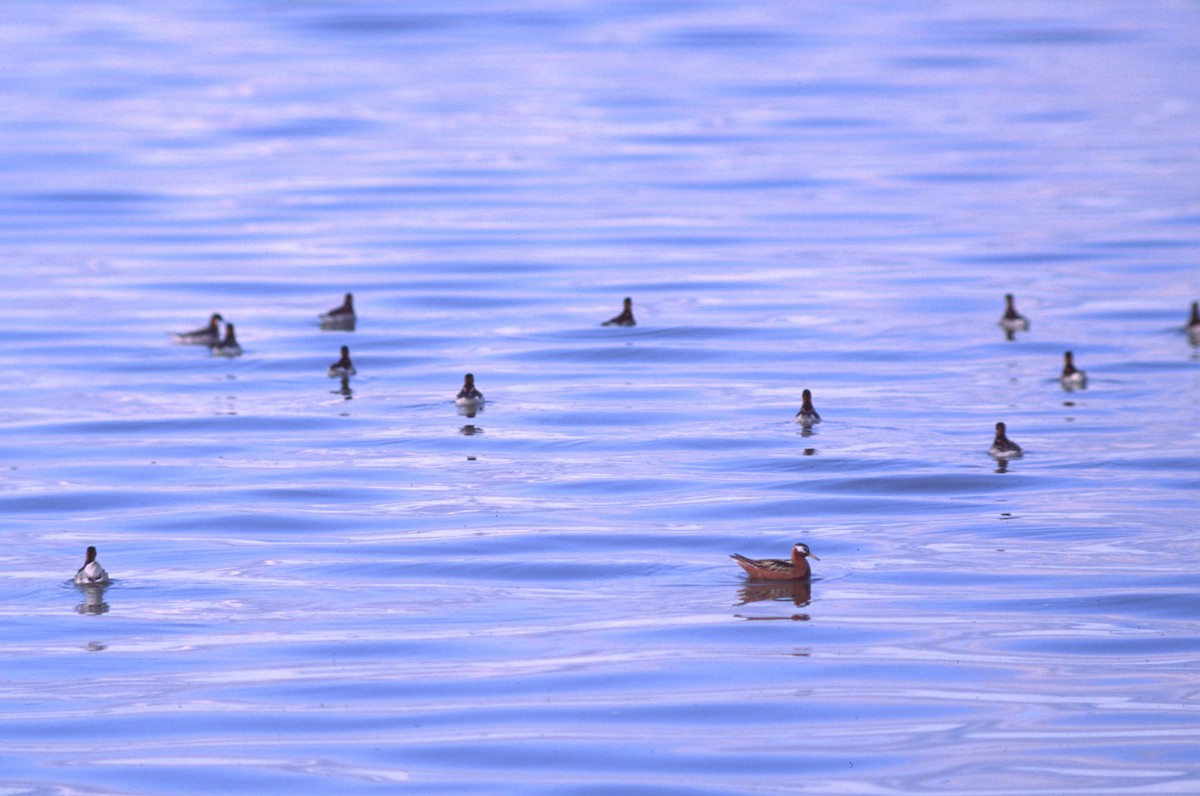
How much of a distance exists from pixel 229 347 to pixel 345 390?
378 cm

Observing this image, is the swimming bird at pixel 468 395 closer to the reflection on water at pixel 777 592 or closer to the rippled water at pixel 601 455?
the rippled water at pixel 601 455

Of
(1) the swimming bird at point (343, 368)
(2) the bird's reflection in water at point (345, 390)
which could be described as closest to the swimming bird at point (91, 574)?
(2) the bird's reflection in water at point (345, 390)

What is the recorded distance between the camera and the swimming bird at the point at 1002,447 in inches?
974

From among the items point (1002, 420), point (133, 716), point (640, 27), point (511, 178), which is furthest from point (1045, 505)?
point (640, 27)

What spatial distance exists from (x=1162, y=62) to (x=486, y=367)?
52.4 m

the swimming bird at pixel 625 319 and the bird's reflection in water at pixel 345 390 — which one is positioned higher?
the swimming bird at pixel 625 319

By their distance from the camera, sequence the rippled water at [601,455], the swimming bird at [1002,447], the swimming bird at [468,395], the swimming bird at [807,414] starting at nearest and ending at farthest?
the rippled water at [601,455]
the swimming bird at [1002,447]
the swimming bird at [807,414]
the swimming bird at [468,395]

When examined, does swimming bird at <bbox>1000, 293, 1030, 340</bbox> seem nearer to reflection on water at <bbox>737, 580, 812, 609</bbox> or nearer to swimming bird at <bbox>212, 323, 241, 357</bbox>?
swimming bird at <bbox>212, 323, 241, 357</bbox>

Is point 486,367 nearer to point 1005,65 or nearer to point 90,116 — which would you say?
point 90,116

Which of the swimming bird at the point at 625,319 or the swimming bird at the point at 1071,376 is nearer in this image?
the swimming bird at the point at 1071,376

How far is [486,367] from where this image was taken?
107 ft

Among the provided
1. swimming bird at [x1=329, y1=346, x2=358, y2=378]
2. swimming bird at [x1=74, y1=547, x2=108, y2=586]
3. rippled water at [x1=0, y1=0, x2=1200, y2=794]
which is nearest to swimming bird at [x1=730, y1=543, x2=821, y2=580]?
rippled water at [x1=0, y1=0, x2=1200, y2=794]

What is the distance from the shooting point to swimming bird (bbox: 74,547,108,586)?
19266 mm

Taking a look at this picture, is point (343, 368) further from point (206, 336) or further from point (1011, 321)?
point (1011, 321)
